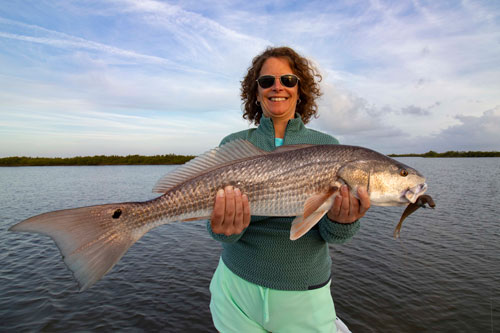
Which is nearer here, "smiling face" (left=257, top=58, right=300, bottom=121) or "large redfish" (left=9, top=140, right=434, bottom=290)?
"large redfish" (left=9, top=140, right=434, bottom=290)

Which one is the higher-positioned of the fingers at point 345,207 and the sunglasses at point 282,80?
the sunglasses at point 282,80

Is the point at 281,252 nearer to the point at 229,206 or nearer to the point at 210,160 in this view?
the point at 229,206

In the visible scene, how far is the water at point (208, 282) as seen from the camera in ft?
24.0

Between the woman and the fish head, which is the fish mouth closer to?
the fish head

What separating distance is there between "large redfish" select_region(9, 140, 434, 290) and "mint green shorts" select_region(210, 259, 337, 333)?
1.93ft

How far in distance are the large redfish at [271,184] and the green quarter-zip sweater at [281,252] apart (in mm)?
212

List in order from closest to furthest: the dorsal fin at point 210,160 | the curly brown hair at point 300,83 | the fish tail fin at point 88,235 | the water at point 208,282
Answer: the fish tail fin at point 88,235
the dorsal fin at point 210,160
the curly brown hair at point 300,83
the water at point 208,282

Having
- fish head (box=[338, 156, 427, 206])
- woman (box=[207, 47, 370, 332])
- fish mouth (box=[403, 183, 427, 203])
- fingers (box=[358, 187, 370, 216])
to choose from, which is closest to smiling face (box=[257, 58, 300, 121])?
fish head (box=[338, 156, 427, 206])

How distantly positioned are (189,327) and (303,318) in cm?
571

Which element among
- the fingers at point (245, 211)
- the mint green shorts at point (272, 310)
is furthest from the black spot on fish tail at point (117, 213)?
the mint green shorts at point (272, 310)

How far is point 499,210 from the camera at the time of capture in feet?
56.6

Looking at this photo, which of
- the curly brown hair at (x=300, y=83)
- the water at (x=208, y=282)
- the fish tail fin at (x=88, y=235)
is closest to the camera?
the fish tail fin at (x=88, y=235)

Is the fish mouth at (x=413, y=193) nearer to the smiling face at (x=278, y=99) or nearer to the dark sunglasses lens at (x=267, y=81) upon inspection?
the smiling face at (x=278, y=99)

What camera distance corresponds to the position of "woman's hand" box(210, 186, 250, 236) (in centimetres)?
259
